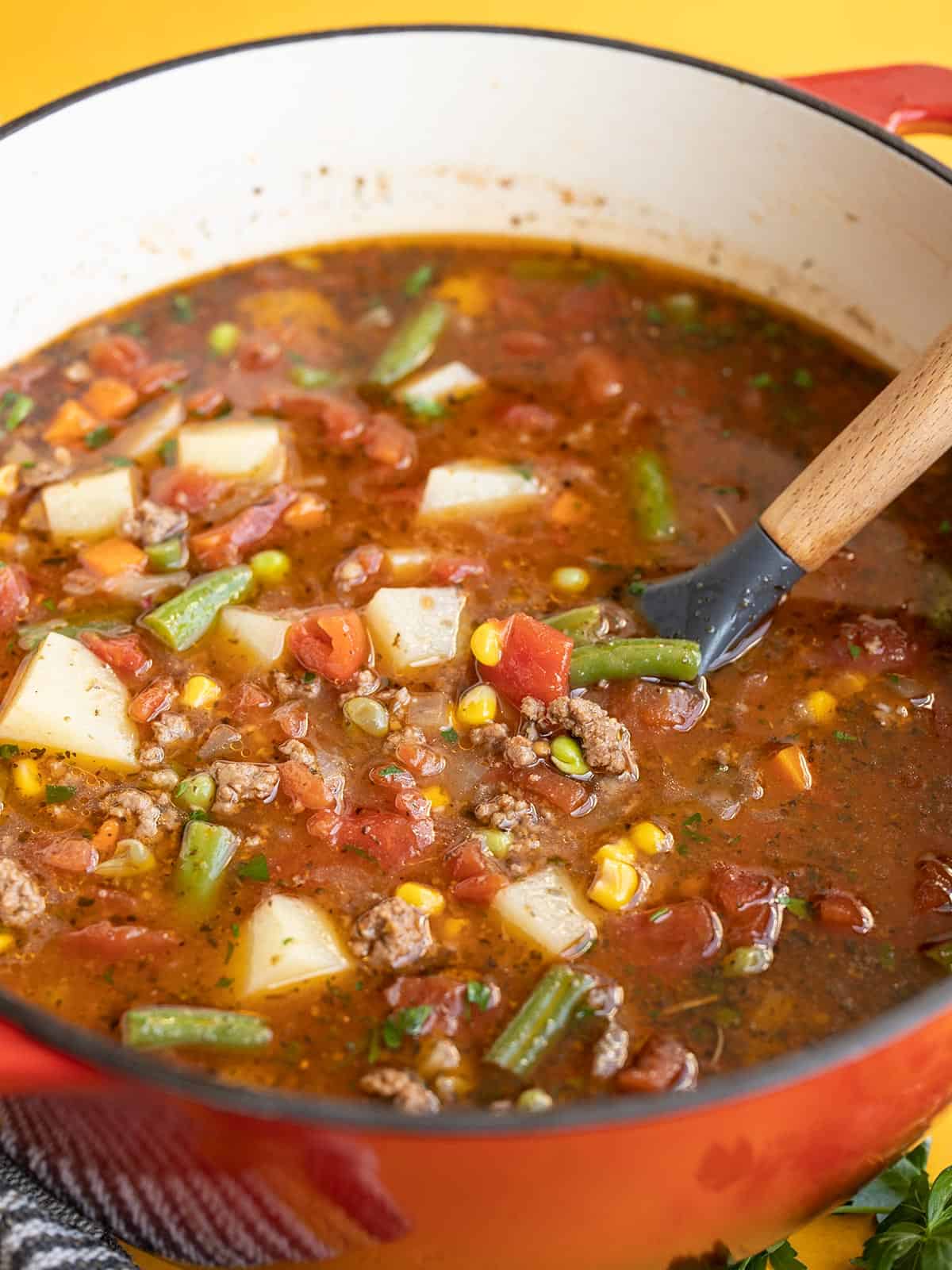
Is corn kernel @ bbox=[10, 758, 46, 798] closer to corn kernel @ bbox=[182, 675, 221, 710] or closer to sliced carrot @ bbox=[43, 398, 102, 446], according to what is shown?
corn kernel @ bbox=[182, 675, 221, 710]

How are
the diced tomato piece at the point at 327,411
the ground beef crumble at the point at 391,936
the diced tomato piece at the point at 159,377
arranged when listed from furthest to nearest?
1. the diced tomato piece at the point at 159,377
2. the diced tomato piece at the point at 327,411
3. the ground beef crumble at the point at 391,936

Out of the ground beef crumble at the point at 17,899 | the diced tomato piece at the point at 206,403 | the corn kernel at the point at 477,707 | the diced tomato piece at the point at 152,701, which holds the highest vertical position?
the corn kernel at the point at 477,707

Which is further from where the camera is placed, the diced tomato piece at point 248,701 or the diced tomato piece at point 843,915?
the diced tomato piece at point 248,701

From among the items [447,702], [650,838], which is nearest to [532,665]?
[447,702]

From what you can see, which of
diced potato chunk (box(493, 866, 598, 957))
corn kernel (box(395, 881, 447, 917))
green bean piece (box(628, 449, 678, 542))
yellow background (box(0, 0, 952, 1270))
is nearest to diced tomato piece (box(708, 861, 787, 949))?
diced potato chunk (box(493, 866, 598, 957))

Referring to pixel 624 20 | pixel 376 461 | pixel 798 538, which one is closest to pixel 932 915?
pixel 798 538

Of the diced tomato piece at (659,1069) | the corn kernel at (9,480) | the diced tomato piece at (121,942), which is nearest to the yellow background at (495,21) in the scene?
the corn kernel at (9,480)

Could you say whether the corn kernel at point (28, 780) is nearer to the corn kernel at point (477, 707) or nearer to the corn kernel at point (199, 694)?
the corn kernel at point (199, 694)

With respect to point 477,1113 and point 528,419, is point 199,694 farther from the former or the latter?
point 477,1113
